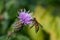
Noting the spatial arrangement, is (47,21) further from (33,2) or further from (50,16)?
(33,2)

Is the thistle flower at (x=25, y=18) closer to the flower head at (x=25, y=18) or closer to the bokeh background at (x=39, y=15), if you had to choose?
the flower head at (x=25, y=18)

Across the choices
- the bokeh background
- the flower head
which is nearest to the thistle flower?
the flower head

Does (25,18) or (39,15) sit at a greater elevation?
(39,15)

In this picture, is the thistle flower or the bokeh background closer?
the thistle flower

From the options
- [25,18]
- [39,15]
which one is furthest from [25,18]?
[39,15]

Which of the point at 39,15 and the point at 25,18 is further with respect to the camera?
the point at 39,15

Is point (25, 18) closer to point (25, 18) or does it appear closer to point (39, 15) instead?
point (25, 18)

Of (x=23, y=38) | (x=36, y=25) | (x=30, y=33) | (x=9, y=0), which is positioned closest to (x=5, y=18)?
(x=9, y=0)

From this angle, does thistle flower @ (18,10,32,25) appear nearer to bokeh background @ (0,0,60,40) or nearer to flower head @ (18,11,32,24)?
flower head @ (18,11,32,24)
